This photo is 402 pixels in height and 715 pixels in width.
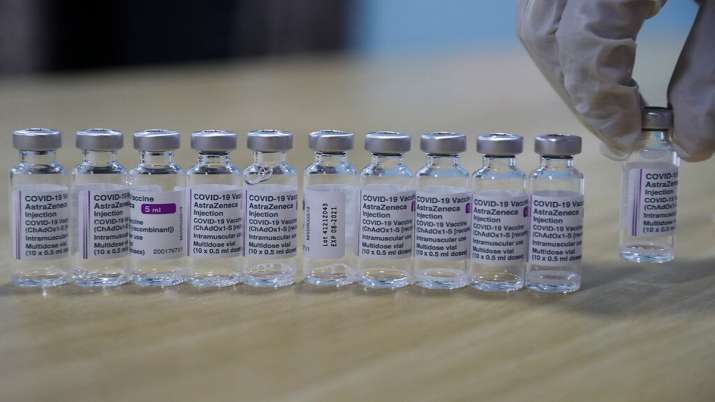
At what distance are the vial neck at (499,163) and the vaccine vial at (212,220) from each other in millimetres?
549

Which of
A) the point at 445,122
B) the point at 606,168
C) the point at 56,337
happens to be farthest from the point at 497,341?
the point at 445,122

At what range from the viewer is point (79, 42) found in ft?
28.4

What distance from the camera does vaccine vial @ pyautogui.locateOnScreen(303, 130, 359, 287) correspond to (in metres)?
2.06

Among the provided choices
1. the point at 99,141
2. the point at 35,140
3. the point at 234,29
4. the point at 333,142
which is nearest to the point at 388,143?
the point at 333,142

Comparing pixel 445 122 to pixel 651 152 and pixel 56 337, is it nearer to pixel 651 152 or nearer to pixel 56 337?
pixel 651 152

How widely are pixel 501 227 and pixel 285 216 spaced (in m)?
0.46

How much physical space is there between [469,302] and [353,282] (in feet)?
0.95

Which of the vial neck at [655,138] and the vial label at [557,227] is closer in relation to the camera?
the vial label at [557,227]

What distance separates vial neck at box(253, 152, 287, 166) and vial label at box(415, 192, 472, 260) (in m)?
0.34

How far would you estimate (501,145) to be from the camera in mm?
2043

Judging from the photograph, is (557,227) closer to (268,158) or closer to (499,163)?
(499,163)

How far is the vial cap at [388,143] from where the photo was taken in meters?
2.07

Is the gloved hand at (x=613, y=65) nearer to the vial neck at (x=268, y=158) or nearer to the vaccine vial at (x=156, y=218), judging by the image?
the vial neck at (x=268, y=158)

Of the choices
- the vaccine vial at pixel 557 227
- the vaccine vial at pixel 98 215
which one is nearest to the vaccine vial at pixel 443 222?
the vaccine vial at pixel 557 227
